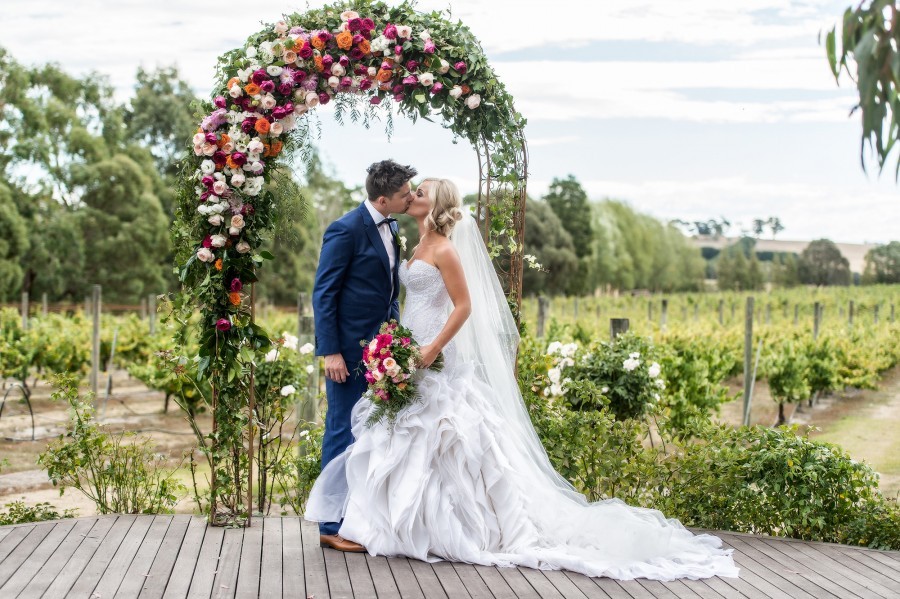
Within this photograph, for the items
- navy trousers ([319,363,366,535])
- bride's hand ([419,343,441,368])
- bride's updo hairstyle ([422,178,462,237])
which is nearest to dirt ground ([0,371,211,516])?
navy trousers ([319,363,366,535])

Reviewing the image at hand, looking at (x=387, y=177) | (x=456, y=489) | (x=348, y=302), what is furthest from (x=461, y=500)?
(x=387, y=177)

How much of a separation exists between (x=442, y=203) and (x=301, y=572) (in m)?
1.80

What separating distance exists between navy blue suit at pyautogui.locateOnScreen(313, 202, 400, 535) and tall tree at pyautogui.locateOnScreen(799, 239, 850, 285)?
167 ft

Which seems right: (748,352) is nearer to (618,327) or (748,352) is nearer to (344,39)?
(618,327)

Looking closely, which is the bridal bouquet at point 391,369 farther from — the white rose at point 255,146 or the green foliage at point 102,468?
the green foliage at point 102,468

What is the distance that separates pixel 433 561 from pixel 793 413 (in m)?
10.9

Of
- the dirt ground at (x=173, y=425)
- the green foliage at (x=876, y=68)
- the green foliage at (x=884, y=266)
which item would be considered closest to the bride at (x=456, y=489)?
the green foliage at (x=876, y=68)

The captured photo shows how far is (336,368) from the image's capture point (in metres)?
4.75

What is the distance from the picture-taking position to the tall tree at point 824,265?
172 ft

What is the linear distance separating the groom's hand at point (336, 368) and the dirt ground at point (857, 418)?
630 cm

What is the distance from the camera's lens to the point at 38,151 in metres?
31.7

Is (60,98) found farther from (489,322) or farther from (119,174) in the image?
(489,322)

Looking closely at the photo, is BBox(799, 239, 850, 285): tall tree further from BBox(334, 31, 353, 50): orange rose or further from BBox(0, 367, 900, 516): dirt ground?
BBox(334, 31, 353, 50): orange rose

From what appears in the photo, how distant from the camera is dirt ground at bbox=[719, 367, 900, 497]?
1093 centimetres
